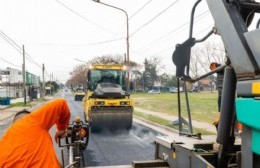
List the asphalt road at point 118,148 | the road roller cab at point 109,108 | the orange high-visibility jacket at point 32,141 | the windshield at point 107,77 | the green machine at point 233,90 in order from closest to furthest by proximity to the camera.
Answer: the green machine at point 233,90, the orange high-visibility jacket at point 32,141, the asphalt road at point 118,148, the road roller cab at point 109,108, the windshield at point 107,77

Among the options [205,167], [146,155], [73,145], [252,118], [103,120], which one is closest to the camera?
[252,118]

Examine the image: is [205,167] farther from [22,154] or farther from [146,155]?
[146,155]

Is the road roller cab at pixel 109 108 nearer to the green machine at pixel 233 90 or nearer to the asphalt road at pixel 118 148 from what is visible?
the asphalt road at pixel 118 148

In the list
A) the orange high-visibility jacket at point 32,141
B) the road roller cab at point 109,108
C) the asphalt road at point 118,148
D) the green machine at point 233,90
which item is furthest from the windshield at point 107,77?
the green machine at point 233,90

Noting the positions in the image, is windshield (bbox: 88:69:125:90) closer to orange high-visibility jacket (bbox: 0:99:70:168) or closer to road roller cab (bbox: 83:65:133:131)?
road roller cab (bbox: 83:65:133:131)

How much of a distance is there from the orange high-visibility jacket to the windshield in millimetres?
14042

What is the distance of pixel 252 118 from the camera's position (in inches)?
88.7

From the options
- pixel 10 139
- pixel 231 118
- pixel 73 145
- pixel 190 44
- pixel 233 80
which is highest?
pixel 190 44

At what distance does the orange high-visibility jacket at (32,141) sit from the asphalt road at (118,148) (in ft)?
18.2

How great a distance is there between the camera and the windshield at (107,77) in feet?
59.1

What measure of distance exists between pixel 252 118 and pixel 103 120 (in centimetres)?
1365

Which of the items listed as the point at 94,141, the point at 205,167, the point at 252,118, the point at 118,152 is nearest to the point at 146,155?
the point at 118,152

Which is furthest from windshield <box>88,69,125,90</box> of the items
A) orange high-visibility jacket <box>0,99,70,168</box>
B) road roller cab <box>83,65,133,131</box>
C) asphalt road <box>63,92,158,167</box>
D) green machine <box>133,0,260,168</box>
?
green machine <box>133,0,260,168</box>

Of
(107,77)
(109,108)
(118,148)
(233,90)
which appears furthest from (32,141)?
(107,77)
